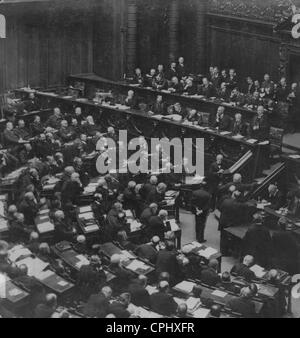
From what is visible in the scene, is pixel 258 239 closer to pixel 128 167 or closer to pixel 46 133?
pixel 128 167

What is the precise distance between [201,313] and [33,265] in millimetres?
3113

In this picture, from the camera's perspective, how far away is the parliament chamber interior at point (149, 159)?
10641mm

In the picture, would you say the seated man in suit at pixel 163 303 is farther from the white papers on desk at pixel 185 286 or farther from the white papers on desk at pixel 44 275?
the white papers on desk at pixel 44 275

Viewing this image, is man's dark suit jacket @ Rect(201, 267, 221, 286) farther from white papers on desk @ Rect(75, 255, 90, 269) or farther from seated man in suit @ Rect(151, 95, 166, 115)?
seated man in suit @ Rect(151, 95, 166, 115)

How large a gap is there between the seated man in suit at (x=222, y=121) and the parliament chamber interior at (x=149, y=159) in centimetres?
4

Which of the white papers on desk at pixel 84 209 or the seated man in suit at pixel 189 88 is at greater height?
the seated man in suit at pixel 189 88

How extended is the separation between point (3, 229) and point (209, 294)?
4315 mm

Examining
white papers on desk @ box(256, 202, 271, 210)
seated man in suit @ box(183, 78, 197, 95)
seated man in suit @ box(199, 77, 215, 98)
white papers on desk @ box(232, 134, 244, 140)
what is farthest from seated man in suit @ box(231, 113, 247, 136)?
white papers on desk @ box(256, 202, 271, 210)

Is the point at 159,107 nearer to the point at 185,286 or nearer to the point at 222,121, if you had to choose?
the point at 222,121

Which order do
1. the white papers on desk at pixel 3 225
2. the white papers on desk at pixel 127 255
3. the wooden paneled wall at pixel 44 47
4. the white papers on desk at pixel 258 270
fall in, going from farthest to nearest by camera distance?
the wooden paneled wall at pixel 44 47 → the white papers on desk at pixel 3 225 → the white papers on desk at pixel 127 255 → the white papers on desk at pixel 258 270

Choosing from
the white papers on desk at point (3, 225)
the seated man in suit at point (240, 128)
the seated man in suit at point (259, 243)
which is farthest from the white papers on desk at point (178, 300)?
the seated man in suit at point (240, 128)

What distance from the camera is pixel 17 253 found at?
11.4m

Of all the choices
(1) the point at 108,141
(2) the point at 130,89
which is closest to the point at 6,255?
(1) the point at 108,141

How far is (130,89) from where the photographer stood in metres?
20.4
